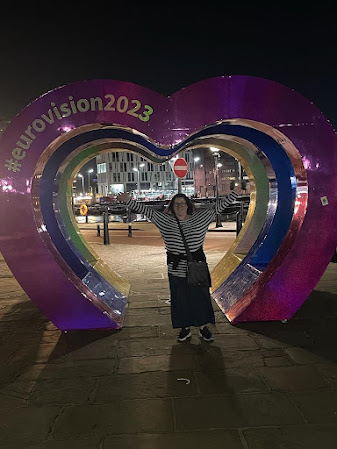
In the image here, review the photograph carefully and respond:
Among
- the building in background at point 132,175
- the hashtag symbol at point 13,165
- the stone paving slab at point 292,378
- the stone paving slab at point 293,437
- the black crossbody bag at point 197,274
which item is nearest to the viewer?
the stone paving slab at point 293,437

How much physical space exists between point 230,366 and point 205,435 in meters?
1.12

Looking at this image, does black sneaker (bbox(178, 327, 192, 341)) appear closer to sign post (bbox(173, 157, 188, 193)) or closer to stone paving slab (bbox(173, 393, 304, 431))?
stone paving slab (bbox(173, 393, 304, 431))

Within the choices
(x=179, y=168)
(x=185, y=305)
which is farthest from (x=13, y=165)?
(x=179, y=168)

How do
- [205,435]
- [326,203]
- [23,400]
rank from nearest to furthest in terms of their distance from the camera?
1. [205,435]
2. [23,400]
3. [326,203]

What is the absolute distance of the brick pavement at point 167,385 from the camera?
261 cm

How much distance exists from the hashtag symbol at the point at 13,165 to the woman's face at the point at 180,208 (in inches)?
70.3

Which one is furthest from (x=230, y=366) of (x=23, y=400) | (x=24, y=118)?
(x=24, y=118)

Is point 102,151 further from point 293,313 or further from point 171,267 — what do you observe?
point 293,313

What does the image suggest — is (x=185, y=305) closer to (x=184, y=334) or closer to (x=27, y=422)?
(x=184, y=334)

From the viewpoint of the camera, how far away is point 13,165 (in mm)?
4320

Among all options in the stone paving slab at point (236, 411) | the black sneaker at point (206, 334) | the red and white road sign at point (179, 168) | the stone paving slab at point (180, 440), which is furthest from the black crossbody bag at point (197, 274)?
the red and white road sign at point (179, 168)

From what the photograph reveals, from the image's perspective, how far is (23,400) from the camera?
3143mm

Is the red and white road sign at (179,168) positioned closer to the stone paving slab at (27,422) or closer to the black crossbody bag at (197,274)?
the black crossbody bag at (197,274)

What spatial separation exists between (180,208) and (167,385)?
1903 mm
